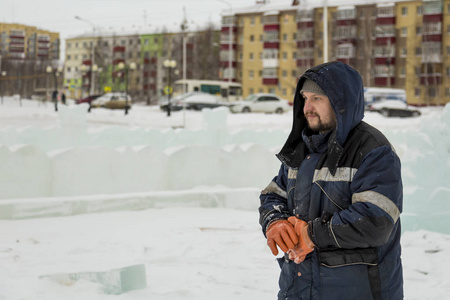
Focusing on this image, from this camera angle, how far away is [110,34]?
85.1m

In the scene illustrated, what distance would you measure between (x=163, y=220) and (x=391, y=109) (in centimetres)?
3213

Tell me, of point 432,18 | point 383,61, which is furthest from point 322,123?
point 383,61

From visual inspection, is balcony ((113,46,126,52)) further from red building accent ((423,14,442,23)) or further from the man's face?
the man's face

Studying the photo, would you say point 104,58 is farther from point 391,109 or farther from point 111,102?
point 391,109

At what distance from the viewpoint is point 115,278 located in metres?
4.28

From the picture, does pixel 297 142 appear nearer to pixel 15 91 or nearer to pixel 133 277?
pixel 133 277

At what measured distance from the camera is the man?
2277 millimetres

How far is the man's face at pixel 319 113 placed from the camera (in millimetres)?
2508

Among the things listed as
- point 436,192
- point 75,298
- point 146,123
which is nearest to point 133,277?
point 75,298

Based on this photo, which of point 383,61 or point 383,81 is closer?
point 383,81

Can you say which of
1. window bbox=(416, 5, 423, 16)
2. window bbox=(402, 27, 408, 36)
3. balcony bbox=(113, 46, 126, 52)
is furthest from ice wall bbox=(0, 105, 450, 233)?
balcony bbox=(113, 46, 126, 52)

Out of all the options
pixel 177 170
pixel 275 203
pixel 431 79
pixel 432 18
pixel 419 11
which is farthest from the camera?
pixel 419 11

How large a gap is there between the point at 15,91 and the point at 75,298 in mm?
33782

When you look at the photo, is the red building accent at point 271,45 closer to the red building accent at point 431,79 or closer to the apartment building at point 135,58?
the apartment building at point 135,58
